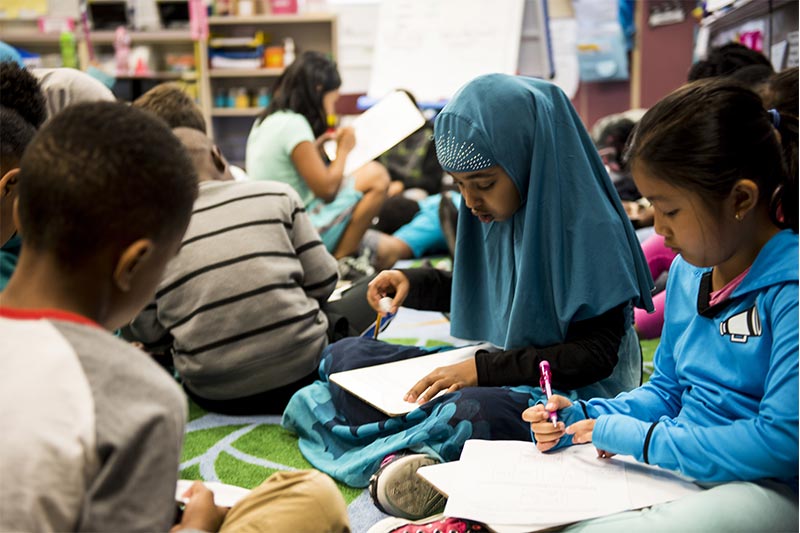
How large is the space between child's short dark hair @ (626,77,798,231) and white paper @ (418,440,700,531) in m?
0.34

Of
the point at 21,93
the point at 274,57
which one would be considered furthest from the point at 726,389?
the point at 274,57

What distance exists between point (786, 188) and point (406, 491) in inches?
25.4

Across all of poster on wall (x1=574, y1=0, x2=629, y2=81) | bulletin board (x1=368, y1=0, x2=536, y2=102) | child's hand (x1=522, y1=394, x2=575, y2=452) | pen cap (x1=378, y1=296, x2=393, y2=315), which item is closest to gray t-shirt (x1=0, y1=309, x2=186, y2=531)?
child's hand (x1=522, y1=394, x2=575, y2=452)

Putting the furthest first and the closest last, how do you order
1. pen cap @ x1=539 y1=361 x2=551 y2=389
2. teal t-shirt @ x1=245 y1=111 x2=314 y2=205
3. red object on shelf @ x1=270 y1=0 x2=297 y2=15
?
red object on shelf @ x1=270 y1=0 x2=297 y2=15 < teal t-shirt @ x1=245 y1=111 x2=314 y2=205 < pen cap @ x1=539 y1=361 x2=551 y2=389

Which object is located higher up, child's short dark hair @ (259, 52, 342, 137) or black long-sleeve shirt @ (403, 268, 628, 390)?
child's short dark hair @ (259, 52, 342, 137)

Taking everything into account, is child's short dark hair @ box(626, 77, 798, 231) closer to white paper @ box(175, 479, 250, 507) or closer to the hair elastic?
the hair elastic

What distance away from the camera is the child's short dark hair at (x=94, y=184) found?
651 millimetres

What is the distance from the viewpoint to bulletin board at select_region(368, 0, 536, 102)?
13.9 feet

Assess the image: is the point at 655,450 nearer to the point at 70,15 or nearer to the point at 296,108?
the point at 296,108

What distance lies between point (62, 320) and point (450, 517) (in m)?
0.52

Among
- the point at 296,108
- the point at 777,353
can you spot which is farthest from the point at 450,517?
the point at 296,108

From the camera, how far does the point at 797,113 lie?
107 centimetres

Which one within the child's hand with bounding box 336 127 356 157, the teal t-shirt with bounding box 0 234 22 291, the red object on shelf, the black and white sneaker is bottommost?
the black and white sneaker

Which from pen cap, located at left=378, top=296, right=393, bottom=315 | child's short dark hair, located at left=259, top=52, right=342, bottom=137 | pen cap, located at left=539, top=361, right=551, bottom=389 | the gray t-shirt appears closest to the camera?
the gray t-shirt
